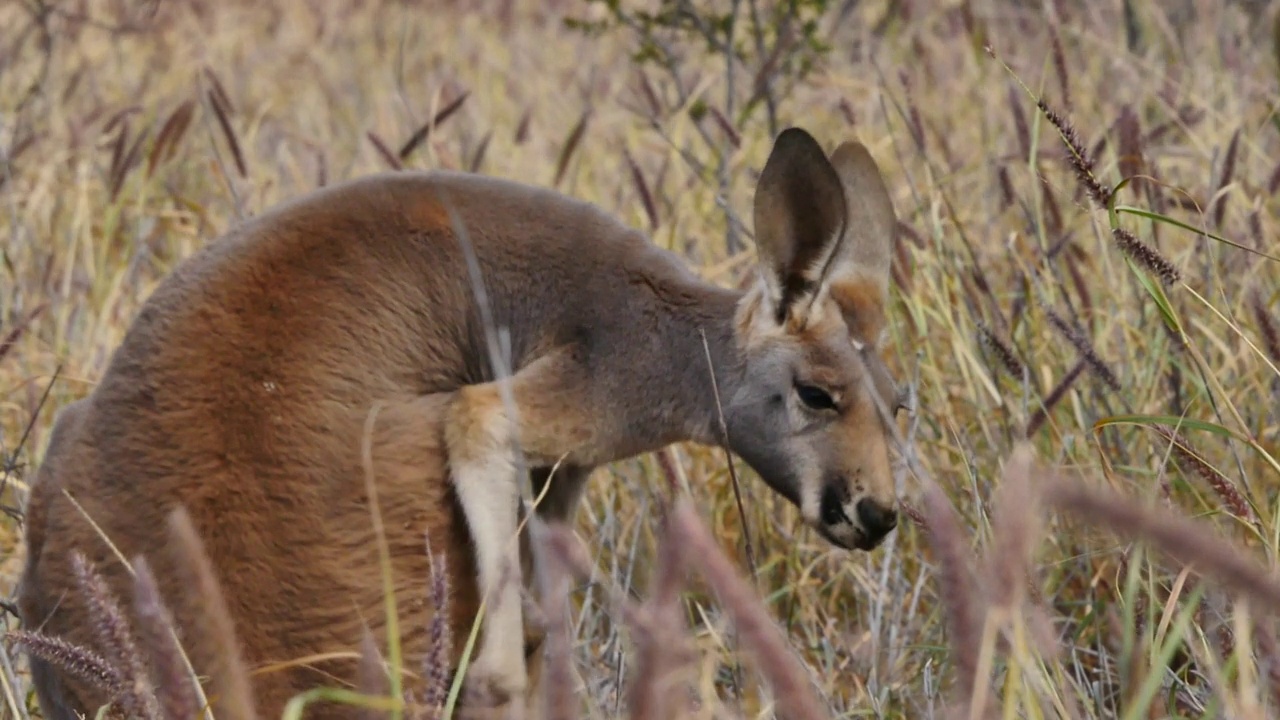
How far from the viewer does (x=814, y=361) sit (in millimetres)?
2746

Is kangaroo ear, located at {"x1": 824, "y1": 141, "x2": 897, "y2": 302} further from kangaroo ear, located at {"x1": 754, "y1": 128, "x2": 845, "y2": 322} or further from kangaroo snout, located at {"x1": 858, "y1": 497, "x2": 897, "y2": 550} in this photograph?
kangaroo snout, located at {"x1": 858, "y1": 497, "x2": 897, "y2": 550}

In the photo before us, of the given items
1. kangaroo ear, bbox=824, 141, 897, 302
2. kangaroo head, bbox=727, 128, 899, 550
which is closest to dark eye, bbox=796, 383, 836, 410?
kangaroo head, bbox=727, 128, 899, 550

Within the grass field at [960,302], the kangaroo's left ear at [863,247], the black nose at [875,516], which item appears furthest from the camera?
the kangaroo's left ear at [863,247]

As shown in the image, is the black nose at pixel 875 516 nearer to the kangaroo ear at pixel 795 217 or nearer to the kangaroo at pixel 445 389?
the kangaroo at pixel 445 389

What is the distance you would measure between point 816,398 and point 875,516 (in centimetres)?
21

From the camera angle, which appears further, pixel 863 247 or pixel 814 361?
pixel 863 247

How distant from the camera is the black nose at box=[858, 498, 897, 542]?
8.67 ft

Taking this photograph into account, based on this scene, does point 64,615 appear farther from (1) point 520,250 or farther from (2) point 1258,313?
(2) point 1258,313

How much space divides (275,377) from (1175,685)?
129 cm

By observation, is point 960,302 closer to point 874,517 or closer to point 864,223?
point 864,223

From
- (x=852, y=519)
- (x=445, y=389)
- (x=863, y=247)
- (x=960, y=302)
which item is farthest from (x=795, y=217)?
(x=960, y=302)

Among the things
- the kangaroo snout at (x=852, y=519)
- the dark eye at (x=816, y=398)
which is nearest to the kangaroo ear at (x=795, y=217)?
the dark eye at (x=816, y=398)

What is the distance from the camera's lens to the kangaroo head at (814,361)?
2.68 meters

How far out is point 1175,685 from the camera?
2432 mm
